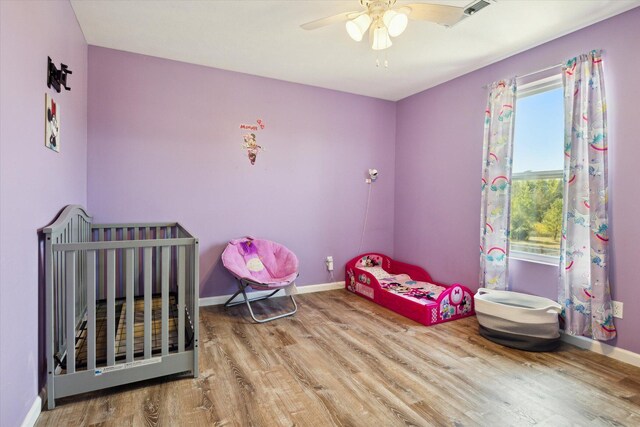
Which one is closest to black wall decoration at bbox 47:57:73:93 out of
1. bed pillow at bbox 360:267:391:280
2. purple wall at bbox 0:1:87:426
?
purple wall at bbox 0:1:87:426

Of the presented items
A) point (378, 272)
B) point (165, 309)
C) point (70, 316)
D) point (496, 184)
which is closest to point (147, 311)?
point (165, 309)

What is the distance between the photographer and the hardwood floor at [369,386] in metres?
1.64

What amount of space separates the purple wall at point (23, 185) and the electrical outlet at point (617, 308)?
11.1 ft

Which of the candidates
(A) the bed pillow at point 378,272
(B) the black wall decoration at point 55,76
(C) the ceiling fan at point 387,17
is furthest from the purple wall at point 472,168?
(B) the black wall decoration at point 55,76

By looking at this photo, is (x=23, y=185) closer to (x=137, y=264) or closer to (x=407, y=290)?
(x=137, y=264)

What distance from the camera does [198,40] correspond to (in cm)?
270

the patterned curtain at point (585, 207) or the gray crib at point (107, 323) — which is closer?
the gray crib at point (107, 323)

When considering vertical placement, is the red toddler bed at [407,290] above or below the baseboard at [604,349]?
above

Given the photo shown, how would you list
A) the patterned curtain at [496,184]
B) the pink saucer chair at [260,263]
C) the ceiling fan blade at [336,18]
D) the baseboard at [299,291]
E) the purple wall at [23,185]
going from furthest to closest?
the baseboard at [299,291], the pink saucer chair at [260,263], the patterned curtain at [496,184], the ceiling fan blade at [336,18], the purple wall at [23,185]

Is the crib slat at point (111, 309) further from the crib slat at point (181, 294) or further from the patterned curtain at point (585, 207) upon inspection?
the patterned curtain at point (585, 207)

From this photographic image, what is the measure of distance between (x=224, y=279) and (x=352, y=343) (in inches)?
61.5

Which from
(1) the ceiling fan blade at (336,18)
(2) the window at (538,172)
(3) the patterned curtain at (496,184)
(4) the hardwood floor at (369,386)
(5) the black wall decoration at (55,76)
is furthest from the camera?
(3) the patterned curtain at (496,184)

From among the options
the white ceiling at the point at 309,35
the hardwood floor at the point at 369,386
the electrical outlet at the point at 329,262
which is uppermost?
the white ceiling at the point at 309,35

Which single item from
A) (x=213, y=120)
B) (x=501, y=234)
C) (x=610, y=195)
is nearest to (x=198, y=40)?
(x=213, y=120)
